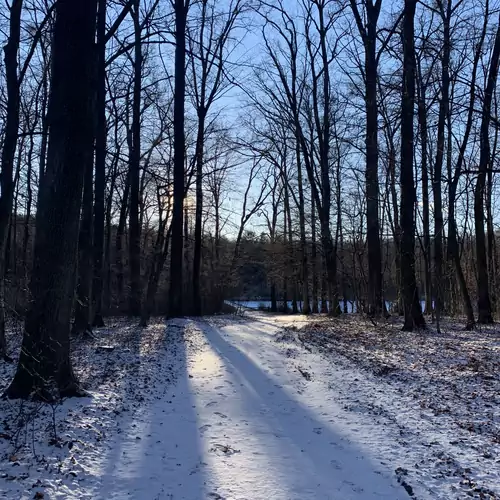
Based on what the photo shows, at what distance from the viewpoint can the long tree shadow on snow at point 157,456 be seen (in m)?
3.89

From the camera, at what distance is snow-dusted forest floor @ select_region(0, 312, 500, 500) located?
3988 mm

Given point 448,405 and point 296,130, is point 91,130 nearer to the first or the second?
point 448,405

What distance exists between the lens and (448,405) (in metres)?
6.16

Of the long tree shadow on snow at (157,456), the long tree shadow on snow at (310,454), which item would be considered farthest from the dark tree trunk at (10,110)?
the long tree shadow on snow at (310,454)

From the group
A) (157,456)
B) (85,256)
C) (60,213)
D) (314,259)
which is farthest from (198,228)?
(157,456)

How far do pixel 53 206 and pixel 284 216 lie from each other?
3454 cm

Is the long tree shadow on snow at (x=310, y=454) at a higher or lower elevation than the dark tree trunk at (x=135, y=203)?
lower

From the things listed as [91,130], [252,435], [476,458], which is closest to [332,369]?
[252,435]

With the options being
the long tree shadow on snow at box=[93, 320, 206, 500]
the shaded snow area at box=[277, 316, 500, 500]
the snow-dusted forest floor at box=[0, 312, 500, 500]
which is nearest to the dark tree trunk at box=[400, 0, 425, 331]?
the shaded snow area at box=[277, 316, 500, 500]

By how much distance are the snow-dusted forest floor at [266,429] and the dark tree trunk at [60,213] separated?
0.51 metres

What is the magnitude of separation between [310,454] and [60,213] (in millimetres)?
4261

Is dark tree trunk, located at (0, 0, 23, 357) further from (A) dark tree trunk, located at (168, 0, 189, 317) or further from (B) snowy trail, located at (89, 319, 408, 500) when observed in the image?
(A) dark tree trunk, located at (168, 0, 189, 317)

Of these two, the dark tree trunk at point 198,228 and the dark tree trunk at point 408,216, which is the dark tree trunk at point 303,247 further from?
the dark tree trunk at point 408,216

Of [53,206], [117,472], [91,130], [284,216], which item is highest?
[284,216]
